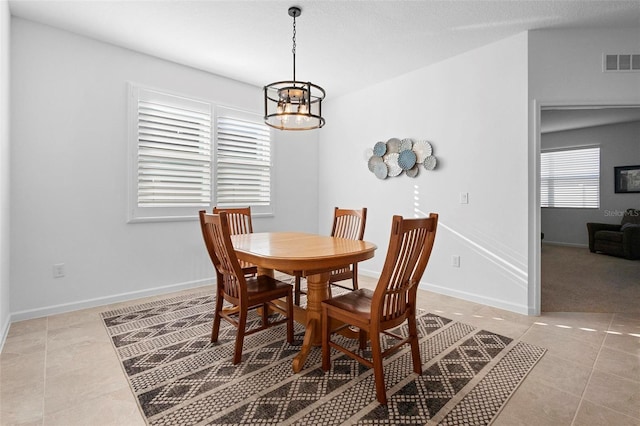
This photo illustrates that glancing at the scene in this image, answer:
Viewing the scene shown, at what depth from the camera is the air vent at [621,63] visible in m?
2.95

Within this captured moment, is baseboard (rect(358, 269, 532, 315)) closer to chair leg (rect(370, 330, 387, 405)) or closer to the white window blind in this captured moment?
chair leg (rect(370, 330, 387, 405))

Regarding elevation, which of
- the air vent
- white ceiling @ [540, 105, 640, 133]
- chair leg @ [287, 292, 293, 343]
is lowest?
chair leg @ [287, 292, 293, 343]

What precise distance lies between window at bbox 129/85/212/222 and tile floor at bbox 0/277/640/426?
4.30 ft

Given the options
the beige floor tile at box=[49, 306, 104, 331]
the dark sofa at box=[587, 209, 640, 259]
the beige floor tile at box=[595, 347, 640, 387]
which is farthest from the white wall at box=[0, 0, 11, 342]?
the dark sofa at box=[587, 209, 640, 259]

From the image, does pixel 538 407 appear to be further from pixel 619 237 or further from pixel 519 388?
pixel 619 237

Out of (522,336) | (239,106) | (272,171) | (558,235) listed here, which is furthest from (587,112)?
(239,106)

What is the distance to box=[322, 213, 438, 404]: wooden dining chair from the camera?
164 centimetres

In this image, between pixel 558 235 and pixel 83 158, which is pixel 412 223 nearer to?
pixel 83 158

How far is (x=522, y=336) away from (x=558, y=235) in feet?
21.6

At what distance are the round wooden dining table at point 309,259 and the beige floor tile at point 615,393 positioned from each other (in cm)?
147

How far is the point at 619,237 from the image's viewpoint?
5.80 metres

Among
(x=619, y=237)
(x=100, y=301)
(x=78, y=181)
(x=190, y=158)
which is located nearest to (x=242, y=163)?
(x=190, y=158)

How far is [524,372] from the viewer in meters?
1.98

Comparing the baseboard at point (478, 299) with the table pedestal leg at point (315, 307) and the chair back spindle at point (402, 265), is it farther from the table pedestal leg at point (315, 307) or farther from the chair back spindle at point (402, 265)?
the table pedestal leg at point (315, 307)
